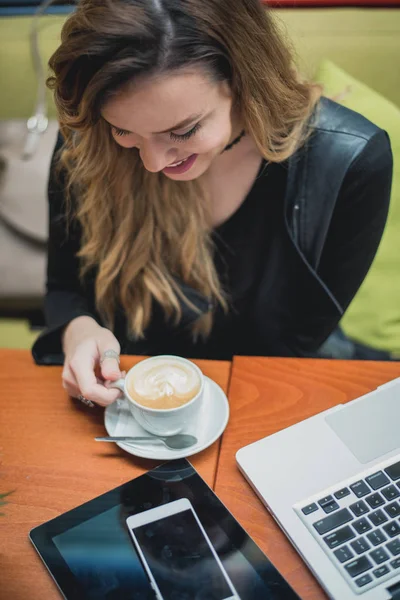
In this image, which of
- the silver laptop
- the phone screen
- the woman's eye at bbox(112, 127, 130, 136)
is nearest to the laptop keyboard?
the silver laptop

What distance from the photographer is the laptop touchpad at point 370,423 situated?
736mm

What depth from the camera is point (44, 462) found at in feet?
2.56

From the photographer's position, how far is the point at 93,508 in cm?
72

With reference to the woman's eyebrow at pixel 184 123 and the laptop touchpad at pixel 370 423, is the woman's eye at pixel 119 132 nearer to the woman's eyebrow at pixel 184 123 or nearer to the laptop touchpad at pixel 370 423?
the woman's eyebrow at pixel 184 123

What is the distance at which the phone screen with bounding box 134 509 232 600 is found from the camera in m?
0.63

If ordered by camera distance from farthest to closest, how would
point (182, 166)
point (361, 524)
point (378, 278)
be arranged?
point (378, 278) → point (182, 166) → point (361, 524)

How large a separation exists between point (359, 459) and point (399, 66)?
978 mm

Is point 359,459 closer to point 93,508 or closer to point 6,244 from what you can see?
point 93,508

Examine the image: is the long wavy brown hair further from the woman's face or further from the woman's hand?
the woman's hand

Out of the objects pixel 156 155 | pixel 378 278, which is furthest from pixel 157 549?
pixel 378 278

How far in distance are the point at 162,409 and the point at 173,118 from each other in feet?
1.23

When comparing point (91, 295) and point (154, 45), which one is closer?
point (154, 45)

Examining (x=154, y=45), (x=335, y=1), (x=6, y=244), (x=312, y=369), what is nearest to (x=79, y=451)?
(x=312, y=369)

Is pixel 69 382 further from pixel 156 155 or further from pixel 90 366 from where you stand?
pixel 156 155
